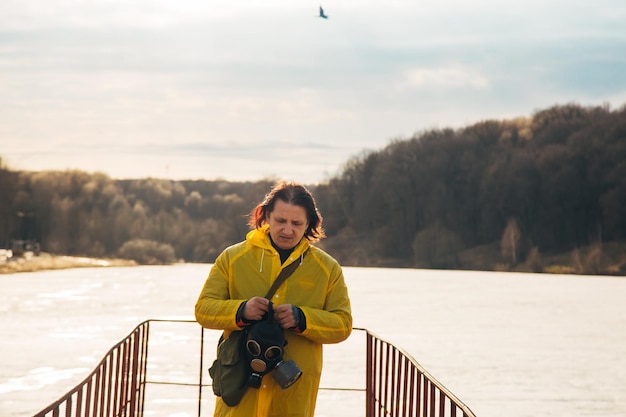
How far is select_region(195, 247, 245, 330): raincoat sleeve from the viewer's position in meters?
3.59

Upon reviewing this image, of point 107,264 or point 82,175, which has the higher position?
point 82,175

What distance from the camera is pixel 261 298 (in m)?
3.50

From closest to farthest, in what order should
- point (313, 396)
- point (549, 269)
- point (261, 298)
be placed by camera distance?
point (261, 298) < point (313, 396) < point (549, 269)

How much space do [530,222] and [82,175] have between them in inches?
2598

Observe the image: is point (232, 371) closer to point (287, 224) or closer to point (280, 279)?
point (280, 279)

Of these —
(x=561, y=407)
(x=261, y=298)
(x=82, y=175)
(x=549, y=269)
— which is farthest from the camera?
(x=82, y=175)

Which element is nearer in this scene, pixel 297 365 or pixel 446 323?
pixel 297 365

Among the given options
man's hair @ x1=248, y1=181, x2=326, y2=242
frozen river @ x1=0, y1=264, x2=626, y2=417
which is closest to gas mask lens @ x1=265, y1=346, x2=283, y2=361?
man's hair @ x1=248, y1=181, x2=326, y2=242

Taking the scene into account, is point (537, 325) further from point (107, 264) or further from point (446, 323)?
point (107, 264)

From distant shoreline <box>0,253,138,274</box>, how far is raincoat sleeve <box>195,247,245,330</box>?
79.5 metres

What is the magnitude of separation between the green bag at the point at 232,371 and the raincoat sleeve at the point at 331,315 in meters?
0.26

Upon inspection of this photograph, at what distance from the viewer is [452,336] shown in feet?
103

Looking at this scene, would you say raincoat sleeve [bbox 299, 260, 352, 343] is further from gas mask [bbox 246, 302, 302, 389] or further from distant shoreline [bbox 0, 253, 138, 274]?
distant shoreline [bbox 0, 253, 138, 274]

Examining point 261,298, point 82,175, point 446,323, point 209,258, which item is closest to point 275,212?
point 261,298
